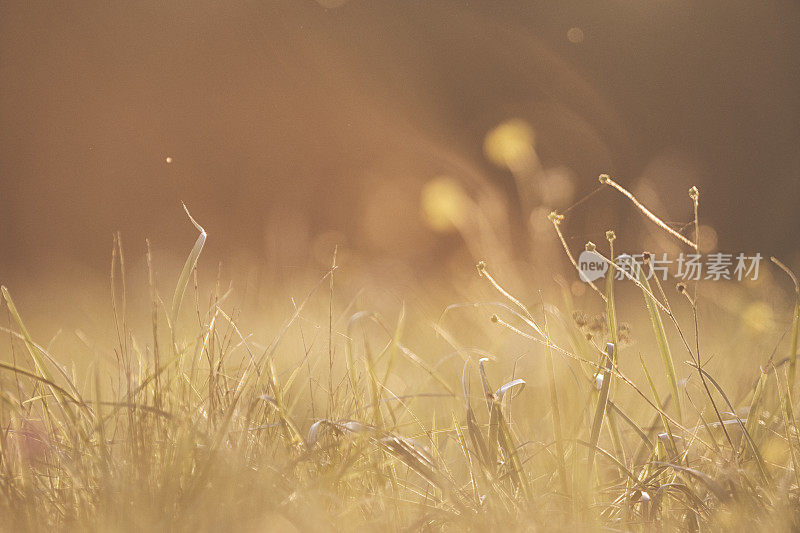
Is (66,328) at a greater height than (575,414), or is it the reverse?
(575,414)

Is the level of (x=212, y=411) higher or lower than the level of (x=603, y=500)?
higher

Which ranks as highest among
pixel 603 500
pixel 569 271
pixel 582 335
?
pixel 582 335

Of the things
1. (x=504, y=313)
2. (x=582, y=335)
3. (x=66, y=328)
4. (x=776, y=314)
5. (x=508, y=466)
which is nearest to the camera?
(x=508, y=466)

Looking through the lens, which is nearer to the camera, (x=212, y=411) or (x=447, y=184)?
(x=212, y=411)

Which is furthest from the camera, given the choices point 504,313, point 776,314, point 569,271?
point 569,271

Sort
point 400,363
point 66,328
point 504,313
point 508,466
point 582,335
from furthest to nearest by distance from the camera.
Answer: point 66,328 < point 400,363 < point 504,313 < point 582,335 < point 508,466

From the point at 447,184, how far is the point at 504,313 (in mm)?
1636

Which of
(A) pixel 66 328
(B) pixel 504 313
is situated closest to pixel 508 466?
(B) pixel 504 313

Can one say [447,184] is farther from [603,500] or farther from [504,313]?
[603,500]

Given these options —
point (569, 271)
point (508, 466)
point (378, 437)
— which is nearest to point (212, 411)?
point (378, 437)

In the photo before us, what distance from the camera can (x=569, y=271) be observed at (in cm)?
305

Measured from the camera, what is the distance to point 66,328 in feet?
6.88

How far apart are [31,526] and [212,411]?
0.75 ft

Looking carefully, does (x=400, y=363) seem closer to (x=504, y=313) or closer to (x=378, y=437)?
(x=504, y=313)
